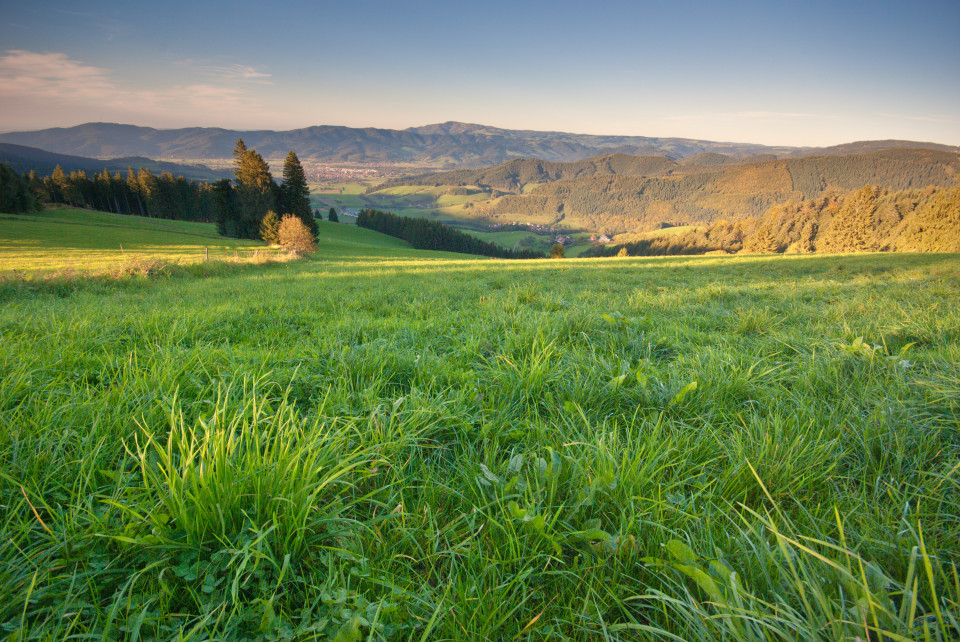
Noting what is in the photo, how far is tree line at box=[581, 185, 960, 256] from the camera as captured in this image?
3881 centimetres

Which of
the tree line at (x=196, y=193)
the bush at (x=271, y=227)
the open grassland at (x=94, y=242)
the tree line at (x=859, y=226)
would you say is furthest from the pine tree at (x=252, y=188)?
the tree line at (x=859, y=226)

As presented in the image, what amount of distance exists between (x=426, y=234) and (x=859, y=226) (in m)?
70.8

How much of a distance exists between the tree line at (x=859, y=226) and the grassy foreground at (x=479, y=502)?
Answer: 54.9 meters

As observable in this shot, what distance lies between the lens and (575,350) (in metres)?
3.05

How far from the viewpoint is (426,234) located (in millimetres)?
80562

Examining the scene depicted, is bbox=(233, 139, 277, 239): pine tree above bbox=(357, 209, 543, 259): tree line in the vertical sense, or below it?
above

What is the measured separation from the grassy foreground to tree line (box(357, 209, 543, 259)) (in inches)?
3141

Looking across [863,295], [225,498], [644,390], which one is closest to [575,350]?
[644,390]

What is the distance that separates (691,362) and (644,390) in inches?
30.2

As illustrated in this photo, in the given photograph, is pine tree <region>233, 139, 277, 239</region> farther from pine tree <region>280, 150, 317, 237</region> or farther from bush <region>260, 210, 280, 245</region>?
bush <region>260, 210, 280, 245</region>

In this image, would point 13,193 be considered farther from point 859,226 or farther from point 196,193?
point 859,226

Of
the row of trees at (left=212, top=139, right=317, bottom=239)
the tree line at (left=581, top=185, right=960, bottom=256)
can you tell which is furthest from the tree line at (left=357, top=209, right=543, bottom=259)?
the tree line at (left=581, top=185, right=960, bottom=256)

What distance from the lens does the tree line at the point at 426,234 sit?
3179 inches

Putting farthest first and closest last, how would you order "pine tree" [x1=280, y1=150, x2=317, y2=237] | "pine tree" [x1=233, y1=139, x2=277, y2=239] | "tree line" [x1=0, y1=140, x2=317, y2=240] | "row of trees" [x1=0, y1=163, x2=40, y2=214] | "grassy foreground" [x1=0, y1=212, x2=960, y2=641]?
"pine tree" [x1=280, y1=150, x2=317, y2=237] < "tree line" [x1=0, y1=140, x2=317, y2=240] < "pine tree" [x1=233, y1=139, x2=277, y2=239] < "row of trees" [x1=0, y1=163, x2=40, y2=214] < "grassy foreground" [x1=0, y1=212, x2=960, y2=641]
